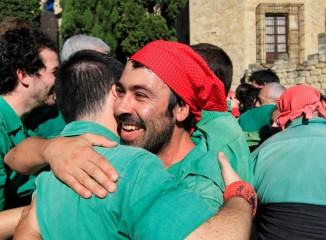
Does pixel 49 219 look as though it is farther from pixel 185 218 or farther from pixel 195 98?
pixel 195 98

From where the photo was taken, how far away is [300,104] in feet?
10.6

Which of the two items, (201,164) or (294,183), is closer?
(201,164)

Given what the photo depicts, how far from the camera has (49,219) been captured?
143 centimetres

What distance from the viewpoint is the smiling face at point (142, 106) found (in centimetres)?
179

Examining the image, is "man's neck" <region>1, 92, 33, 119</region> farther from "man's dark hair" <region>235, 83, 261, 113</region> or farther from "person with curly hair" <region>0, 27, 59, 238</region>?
"man's dark hair" <region>235, 83, 261, 113</region>

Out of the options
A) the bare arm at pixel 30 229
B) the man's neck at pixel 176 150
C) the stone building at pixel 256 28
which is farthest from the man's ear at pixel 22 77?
the stone building at pixel 256 28

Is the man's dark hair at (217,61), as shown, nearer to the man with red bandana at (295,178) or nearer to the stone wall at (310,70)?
the man with red bandana at (295,178)

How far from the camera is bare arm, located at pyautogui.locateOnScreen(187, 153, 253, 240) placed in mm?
1247

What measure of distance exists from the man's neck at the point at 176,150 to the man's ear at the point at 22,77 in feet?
3.72

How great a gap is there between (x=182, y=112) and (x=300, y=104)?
5.24 ft

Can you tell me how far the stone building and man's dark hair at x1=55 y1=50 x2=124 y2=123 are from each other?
14509mm

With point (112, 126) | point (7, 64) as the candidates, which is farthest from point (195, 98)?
point (7, 64)

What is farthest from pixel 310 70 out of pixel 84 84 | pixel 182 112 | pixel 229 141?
pixel 84 84

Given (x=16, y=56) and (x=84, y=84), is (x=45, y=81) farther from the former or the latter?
(x=84, y=84)
